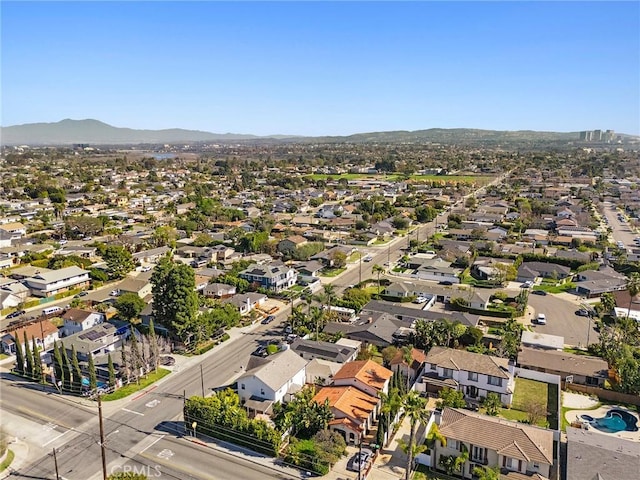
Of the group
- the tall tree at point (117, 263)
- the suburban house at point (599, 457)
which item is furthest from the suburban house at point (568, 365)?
the tall tree at point (117, 263)

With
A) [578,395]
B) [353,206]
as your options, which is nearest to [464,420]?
[578,395]

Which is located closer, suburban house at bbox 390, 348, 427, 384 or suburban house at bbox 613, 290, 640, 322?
suburban house at bbox 390, 348, 427, 384

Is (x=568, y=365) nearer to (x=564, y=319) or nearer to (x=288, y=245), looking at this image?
(x=564, y=319)

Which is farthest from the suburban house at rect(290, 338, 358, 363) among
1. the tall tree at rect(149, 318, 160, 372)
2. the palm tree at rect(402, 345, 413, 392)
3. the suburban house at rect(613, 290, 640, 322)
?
the suburban house at rect(613, 290, 640, 322)

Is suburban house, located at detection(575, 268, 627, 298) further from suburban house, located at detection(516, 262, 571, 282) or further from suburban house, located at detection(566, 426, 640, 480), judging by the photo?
suburban house, located at detection(566, 426, 640, 480)

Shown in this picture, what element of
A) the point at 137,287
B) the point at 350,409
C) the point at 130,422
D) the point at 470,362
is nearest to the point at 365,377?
the point at 350,409

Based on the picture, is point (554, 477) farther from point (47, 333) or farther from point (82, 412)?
point (47, 333)

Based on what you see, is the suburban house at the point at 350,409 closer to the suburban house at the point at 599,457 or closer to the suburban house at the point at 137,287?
the suburban house at the point at 599,457
